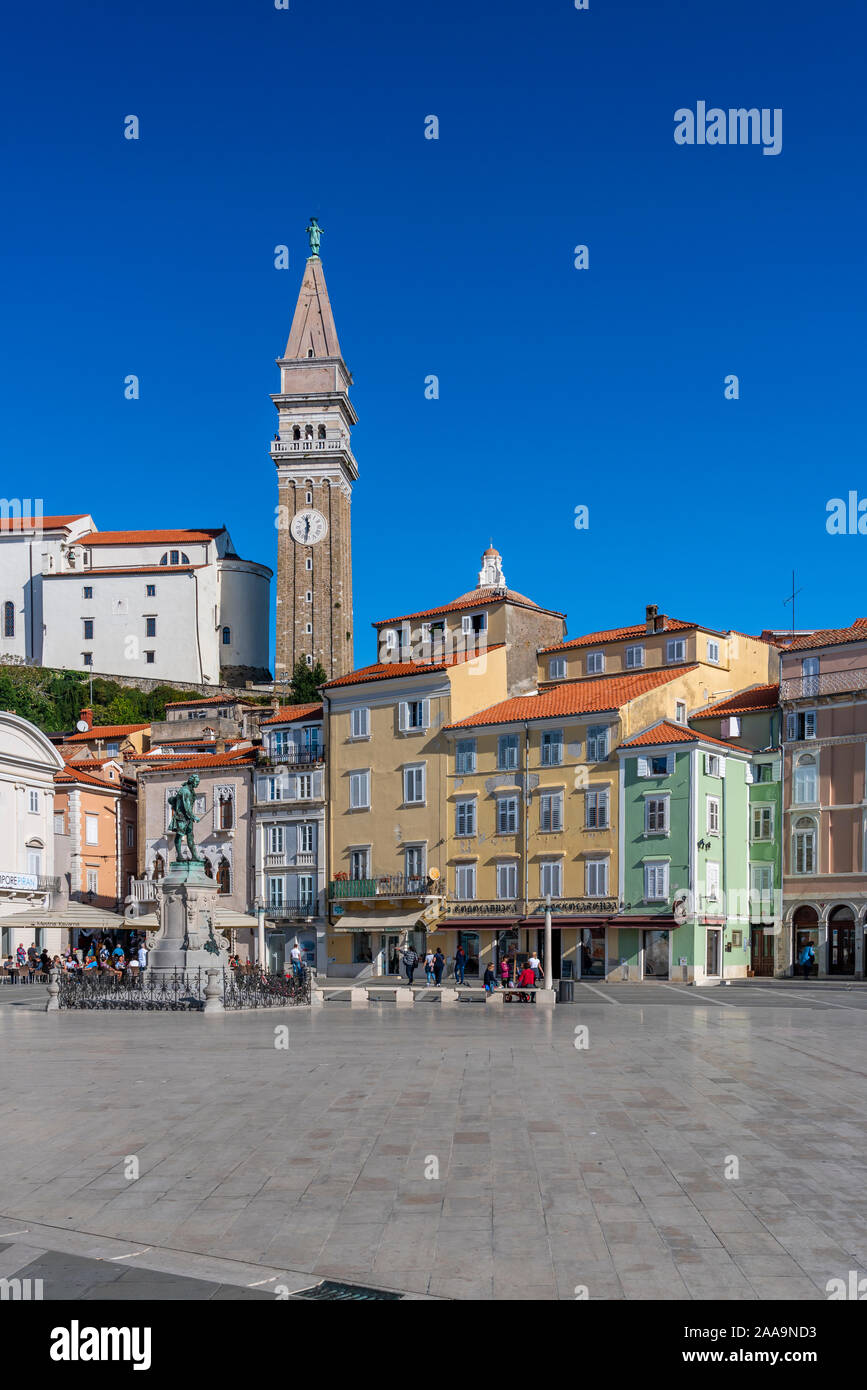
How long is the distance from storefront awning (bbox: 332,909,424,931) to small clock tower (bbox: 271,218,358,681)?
59.7 meters

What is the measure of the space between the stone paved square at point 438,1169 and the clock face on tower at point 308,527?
10575 centimetres

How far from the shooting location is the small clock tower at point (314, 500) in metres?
127

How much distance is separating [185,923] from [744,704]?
31.7m

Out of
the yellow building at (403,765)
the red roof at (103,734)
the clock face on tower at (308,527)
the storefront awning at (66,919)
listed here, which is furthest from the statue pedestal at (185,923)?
the clock face on tower at (308,527)

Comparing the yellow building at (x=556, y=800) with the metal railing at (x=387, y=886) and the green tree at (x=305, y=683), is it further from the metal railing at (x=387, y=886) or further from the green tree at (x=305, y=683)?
the green tree at (x=305, y=683)

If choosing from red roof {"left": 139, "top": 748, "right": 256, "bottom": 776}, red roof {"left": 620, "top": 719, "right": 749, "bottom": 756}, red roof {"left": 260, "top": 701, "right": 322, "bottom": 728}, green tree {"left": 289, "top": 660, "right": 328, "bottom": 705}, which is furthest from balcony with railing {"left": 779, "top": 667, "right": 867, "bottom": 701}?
green tree {"left": 289, "top": 660, "right": 328, "bottom": 705}

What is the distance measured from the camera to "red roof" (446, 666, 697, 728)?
60500mm

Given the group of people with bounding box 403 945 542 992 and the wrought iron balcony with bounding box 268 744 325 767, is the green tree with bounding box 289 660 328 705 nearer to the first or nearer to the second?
the wrought iron balcony with bounding box 268 744 325 767

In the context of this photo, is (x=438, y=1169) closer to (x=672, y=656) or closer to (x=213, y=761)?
(x=672, y=656)

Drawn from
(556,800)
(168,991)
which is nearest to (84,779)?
(556,800)

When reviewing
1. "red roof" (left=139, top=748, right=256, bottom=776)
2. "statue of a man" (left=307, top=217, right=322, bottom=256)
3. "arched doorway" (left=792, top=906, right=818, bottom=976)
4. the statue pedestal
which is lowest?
"arched doorway" (left=792, top=906, right=818, bottom=976)

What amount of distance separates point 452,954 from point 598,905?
7.90 m

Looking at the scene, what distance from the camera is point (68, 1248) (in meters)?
9.98
